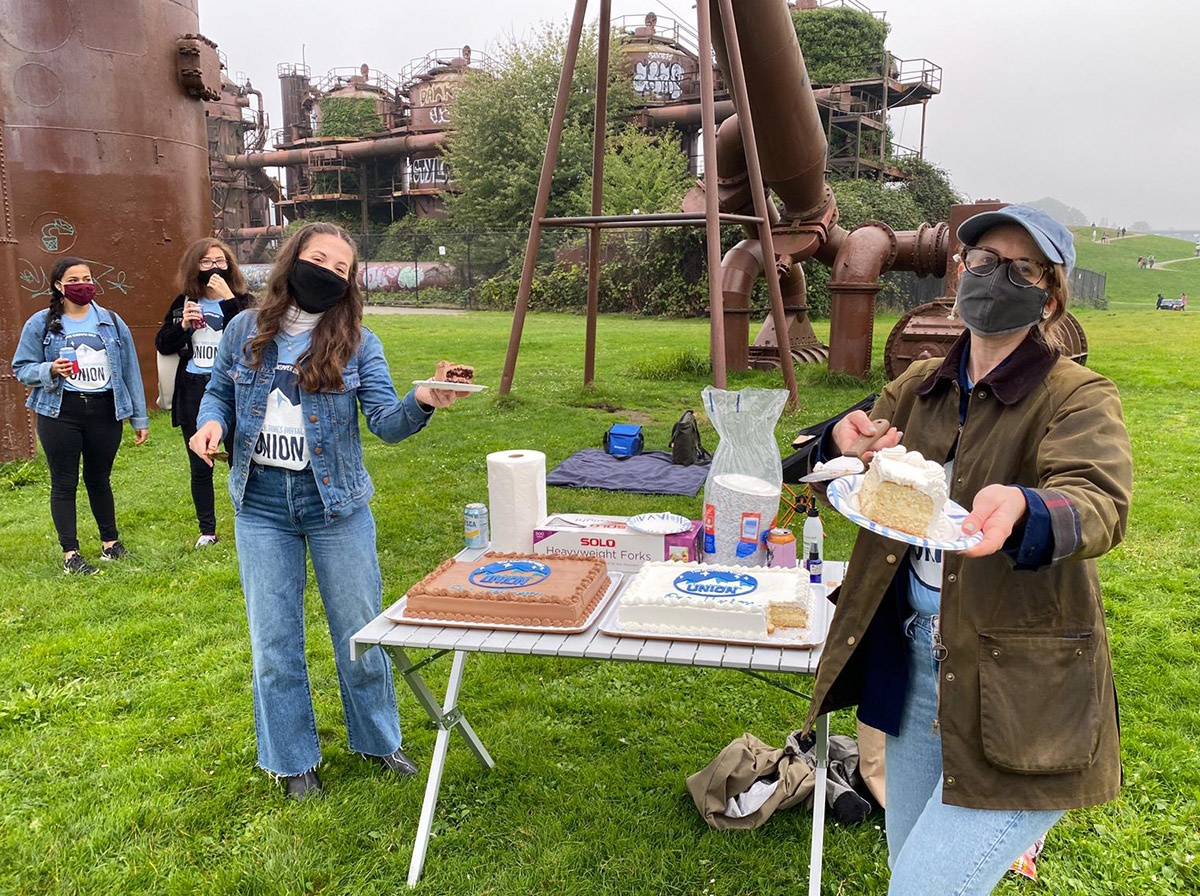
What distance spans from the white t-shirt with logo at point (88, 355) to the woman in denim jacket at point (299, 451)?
3115 millimetres

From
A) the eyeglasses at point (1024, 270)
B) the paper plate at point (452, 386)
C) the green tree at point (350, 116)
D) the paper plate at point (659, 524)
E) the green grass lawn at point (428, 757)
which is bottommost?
the green grass lawn at point (428, 757)

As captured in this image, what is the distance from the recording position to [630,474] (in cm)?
798

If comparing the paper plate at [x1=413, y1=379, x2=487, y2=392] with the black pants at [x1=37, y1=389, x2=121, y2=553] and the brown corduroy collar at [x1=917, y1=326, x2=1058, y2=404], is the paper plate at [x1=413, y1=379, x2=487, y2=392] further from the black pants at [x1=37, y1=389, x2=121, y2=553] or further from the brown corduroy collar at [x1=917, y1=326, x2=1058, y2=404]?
the black pants at [x1=37, y1=389, x2=121, y2=553]

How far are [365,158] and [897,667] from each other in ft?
141

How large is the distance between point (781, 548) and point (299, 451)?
1.81 m

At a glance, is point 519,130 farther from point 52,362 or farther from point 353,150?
point 52,362

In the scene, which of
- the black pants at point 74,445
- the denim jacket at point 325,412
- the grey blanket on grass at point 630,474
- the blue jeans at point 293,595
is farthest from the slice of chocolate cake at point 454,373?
the grey blanket on grass at point 630,474

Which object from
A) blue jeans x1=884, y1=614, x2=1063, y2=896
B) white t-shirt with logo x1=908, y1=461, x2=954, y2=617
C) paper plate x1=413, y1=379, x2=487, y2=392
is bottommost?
blue jeans x1=884, y1=614, x2=1063, y2=896

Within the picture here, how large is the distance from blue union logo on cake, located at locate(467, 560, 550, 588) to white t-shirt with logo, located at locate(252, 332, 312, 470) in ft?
2.53

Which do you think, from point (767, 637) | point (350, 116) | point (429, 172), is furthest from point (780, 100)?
point (350, 116)

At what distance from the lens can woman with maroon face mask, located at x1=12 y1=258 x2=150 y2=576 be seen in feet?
18.6

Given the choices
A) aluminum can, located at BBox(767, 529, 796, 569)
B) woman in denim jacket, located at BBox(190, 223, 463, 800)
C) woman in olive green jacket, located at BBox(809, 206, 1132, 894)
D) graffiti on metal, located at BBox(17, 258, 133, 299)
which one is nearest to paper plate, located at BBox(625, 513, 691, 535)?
aluminum can, located at BBox(767, 529, 796, 569)

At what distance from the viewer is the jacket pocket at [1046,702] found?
5.66 ft

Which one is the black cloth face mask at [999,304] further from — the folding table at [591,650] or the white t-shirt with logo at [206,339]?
the white t-shirt with logo at [206,339]
